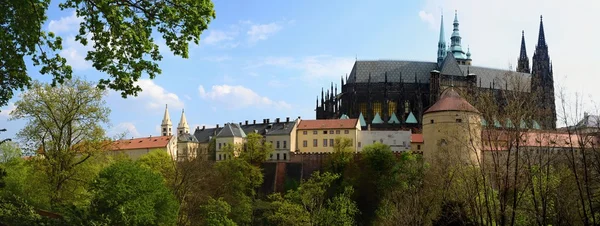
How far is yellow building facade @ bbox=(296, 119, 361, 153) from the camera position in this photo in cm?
7575

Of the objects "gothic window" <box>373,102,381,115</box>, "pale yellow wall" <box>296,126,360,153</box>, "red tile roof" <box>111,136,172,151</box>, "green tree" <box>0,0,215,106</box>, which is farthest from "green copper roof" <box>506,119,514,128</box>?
"red tile roof" <box>111,136,172,151</box>

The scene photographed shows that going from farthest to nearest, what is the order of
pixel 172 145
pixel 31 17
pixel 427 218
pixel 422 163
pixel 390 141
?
pixel 172 145 → pixel 390 141 → pixel 422 163 → pixel 427 218 → pixel 31 17

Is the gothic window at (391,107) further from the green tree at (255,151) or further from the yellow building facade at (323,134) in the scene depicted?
the green tree at (255,151)


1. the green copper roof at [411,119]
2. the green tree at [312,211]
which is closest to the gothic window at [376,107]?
the green copper roof at [411,119]

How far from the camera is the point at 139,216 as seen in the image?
33750 mm

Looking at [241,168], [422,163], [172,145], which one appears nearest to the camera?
[422,163]

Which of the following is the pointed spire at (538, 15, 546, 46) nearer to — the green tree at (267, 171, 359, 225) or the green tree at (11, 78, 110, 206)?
the green tree at (267, 171, 359, 225)

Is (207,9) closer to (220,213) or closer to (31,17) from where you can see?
(31,17)

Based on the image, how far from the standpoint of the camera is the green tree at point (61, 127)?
30.8m

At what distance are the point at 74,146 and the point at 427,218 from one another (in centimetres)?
2026

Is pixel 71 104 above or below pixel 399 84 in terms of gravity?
below

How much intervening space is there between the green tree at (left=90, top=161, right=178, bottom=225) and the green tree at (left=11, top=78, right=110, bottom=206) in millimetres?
1956

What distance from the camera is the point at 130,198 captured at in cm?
3406

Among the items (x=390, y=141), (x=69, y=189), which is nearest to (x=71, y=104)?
(x=69, y=189)
